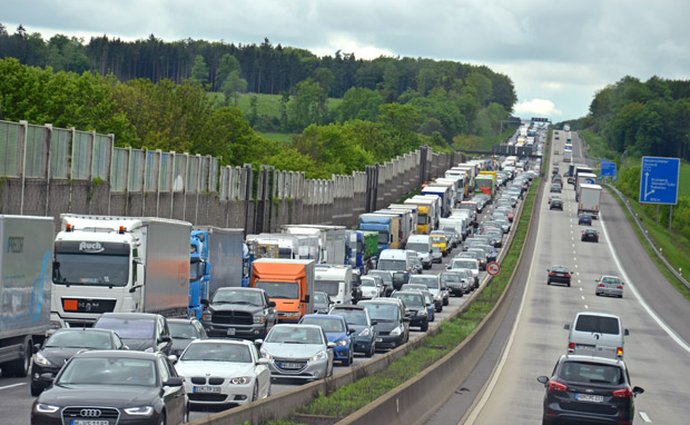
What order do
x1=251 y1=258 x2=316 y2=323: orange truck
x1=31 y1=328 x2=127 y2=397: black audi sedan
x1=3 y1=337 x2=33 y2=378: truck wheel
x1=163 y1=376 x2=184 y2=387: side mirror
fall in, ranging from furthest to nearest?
x1=251 y1=258 x2=316 y2=323: orange truck, x1=3 y1=337 x2=33 y2=378: truck wheel, x1=31 y1=328 x2=127 y2=397: black audi sedan, x1=163 y1=376 x2=184 y2=387: side mirror

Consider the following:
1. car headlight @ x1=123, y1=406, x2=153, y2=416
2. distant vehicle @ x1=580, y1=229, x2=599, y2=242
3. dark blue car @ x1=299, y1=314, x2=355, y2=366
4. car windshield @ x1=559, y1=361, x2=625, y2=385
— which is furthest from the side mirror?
distant vehicle @ x1=580, y1=229, x2=599, y2=242

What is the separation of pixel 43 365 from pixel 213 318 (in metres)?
17.1

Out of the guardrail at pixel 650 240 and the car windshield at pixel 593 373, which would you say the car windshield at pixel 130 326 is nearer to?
the car windshield at pixel 593 373

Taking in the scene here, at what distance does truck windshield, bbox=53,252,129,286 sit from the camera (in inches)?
1387

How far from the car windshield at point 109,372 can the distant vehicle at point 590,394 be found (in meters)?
9.53

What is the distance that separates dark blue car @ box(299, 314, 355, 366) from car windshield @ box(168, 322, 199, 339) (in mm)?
5251

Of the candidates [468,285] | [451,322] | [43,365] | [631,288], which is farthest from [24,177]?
[631,288]

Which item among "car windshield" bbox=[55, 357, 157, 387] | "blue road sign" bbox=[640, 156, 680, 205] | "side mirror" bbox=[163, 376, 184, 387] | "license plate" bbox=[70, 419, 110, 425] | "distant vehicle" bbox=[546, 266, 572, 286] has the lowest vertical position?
"distant vehicle" bbox=[546, 266, 572, 286]

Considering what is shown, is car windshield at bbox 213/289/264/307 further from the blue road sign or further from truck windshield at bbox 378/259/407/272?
the blue road sign

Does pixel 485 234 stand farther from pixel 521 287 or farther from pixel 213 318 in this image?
pixel 213 318

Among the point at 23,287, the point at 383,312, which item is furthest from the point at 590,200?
the point at 23,287

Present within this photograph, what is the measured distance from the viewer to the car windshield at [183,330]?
3178 centimetres

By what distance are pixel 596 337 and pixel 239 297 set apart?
36.3ft

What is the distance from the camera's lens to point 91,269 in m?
35.3
